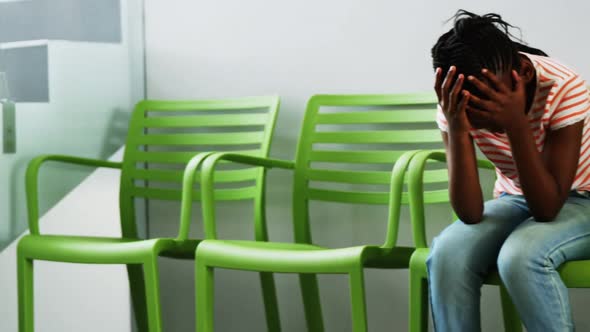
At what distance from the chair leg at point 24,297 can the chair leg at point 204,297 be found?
1.48 ft

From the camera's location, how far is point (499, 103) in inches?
55.7

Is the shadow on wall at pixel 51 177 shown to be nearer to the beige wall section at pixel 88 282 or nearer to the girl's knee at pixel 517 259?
the beige wall section at pixel 88 282

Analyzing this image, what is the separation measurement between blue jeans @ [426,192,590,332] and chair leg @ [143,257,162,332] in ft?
2.15

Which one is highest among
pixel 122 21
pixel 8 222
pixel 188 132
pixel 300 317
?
pixel 122 21

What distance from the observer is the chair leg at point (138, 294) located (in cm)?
246

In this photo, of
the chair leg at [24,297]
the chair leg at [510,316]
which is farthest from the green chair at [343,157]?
the chair leg at [24,297]

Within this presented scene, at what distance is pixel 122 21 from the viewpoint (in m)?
2.67

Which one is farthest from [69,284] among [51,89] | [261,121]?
[261,121]

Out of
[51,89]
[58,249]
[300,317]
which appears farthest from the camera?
[300,317]

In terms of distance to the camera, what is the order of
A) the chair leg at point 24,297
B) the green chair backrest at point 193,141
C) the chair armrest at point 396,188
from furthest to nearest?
the green chair backrest at point 193,141, the chair leg at point 24,297, the chair armrest at point 396,188

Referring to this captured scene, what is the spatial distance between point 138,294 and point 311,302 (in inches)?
19.9

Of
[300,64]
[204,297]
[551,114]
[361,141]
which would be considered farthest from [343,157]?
[551,114]

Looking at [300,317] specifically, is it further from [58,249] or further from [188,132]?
[58,249]

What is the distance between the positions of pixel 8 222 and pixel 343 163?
924 mm
